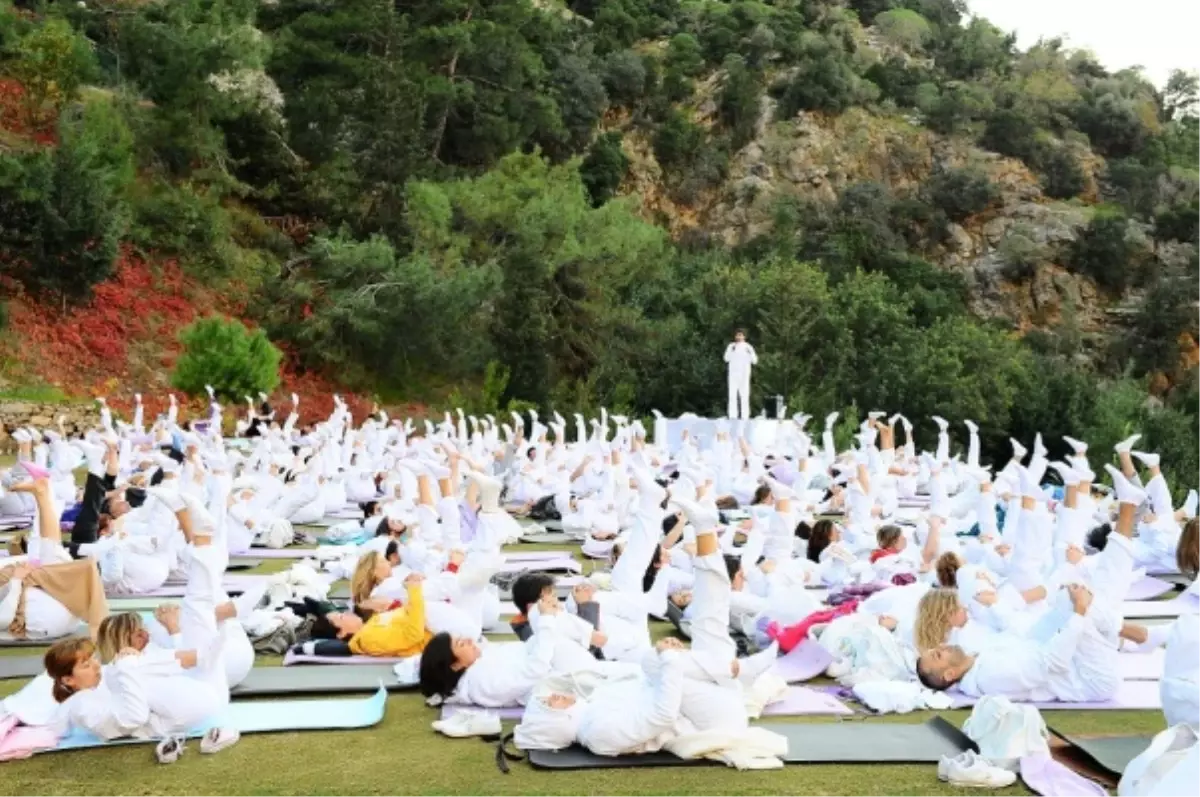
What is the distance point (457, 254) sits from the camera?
1121 inches

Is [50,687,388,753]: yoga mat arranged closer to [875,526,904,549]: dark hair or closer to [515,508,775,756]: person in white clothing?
[515,508,775,756]: person in white clothing

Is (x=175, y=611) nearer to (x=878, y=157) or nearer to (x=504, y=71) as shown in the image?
(x=504, y=71)

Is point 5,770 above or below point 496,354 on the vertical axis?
below

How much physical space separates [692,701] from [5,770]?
3.29 meters

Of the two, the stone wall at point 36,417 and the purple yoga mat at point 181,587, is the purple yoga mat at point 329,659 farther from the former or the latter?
the stone wall at point 36,417

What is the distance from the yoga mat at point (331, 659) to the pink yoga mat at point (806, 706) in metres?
2.51

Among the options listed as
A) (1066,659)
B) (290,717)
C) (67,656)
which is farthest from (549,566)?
(67,656)

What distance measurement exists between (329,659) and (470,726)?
1.86m

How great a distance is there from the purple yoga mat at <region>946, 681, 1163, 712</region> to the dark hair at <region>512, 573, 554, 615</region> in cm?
240

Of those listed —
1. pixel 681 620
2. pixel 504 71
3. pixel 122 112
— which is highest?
pixel 504 71

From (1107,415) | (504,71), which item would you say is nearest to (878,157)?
(504,71)

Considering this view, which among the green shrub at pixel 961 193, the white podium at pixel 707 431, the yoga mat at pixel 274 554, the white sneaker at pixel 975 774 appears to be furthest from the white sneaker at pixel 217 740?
the green shrub at pixel 961 193

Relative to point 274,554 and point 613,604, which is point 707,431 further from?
point 613,604

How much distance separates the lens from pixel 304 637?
788 cm
